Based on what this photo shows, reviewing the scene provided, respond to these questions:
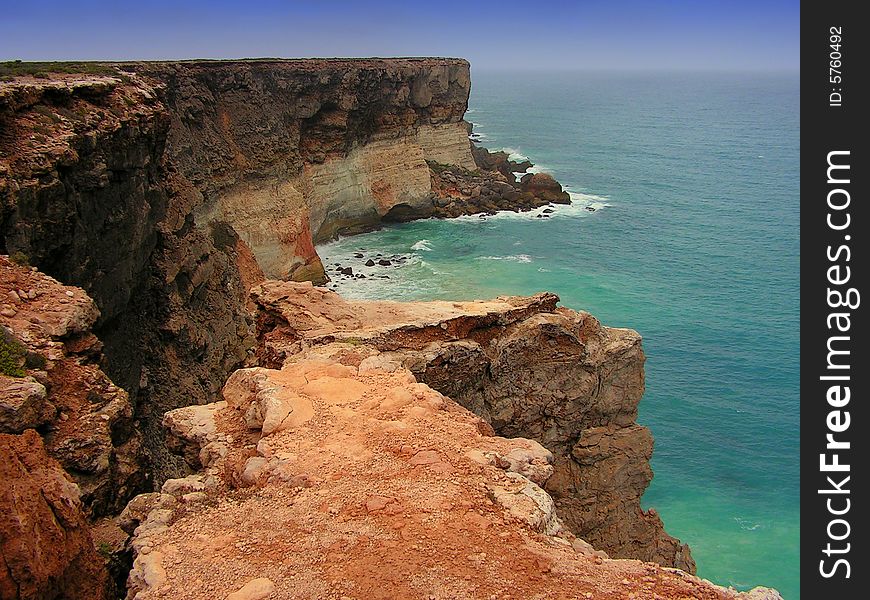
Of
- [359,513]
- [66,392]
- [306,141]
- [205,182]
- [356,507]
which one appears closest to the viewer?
[359,513]

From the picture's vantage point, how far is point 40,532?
8758 millimetres

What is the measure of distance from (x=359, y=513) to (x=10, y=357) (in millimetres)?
5843

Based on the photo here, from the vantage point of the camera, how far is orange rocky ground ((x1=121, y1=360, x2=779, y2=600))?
8812 mm

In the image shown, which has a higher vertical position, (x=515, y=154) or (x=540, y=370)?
(x=515, y=154)

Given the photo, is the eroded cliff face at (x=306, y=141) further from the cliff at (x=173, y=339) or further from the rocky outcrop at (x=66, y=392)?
the rocky outcrop at (x=66, y=392)

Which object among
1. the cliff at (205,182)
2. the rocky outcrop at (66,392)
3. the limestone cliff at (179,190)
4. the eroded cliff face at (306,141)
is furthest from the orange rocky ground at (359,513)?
the eroded cliff face at (306,141)

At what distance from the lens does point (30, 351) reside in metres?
11.9

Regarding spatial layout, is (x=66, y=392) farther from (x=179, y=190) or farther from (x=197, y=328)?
(x=179, y=190)

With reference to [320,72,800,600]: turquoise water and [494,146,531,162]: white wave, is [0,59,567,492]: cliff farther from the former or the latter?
[494,146,531,162]: white wave

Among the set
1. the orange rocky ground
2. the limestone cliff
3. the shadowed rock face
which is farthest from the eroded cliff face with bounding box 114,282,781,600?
the limestone cliff

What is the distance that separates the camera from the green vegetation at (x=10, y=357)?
36.7 ft

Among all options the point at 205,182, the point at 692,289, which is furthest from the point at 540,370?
the point at 692,289
